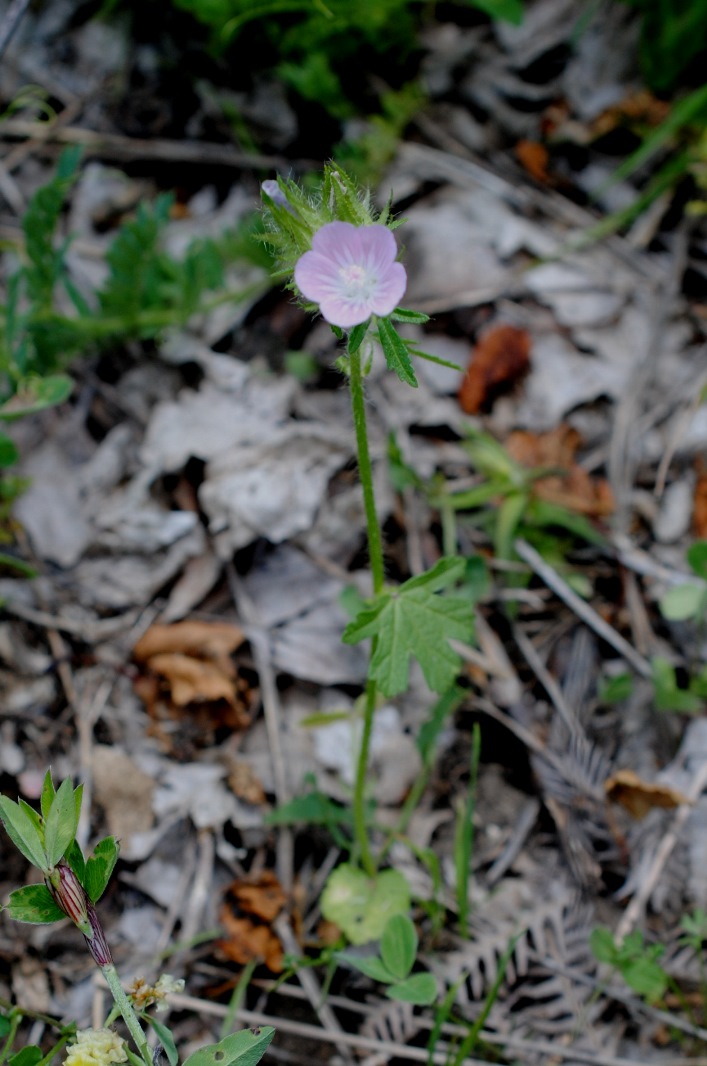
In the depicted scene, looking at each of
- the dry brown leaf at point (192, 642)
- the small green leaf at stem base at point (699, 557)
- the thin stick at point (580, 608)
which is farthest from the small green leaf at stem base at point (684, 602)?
the dry brown leaf at point (192, 642)

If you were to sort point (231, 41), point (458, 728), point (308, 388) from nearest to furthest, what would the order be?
point (458, 728)
point (308, 388)
point (231, 41)

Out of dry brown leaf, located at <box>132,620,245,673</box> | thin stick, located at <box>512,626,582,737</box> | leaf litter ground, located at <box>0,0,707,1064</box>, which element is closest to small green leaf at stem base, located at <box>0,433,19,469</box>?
leaf litter ground, located at <box>0,0,707,1064</box>

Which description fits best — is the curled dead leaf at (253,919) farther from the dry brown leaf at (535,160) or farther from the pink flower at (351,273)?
the dry brown leaf at (535,160)

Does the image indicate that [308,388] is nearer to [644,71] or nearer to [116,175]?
[116,175]

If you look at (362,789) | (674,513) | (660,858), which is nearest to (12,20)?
(362,789)

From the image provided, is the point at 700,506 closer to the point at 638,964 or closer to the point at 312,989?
the point at 638,964

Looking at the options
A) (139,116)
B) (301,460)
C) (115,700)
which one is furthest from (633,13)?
(115,700)
